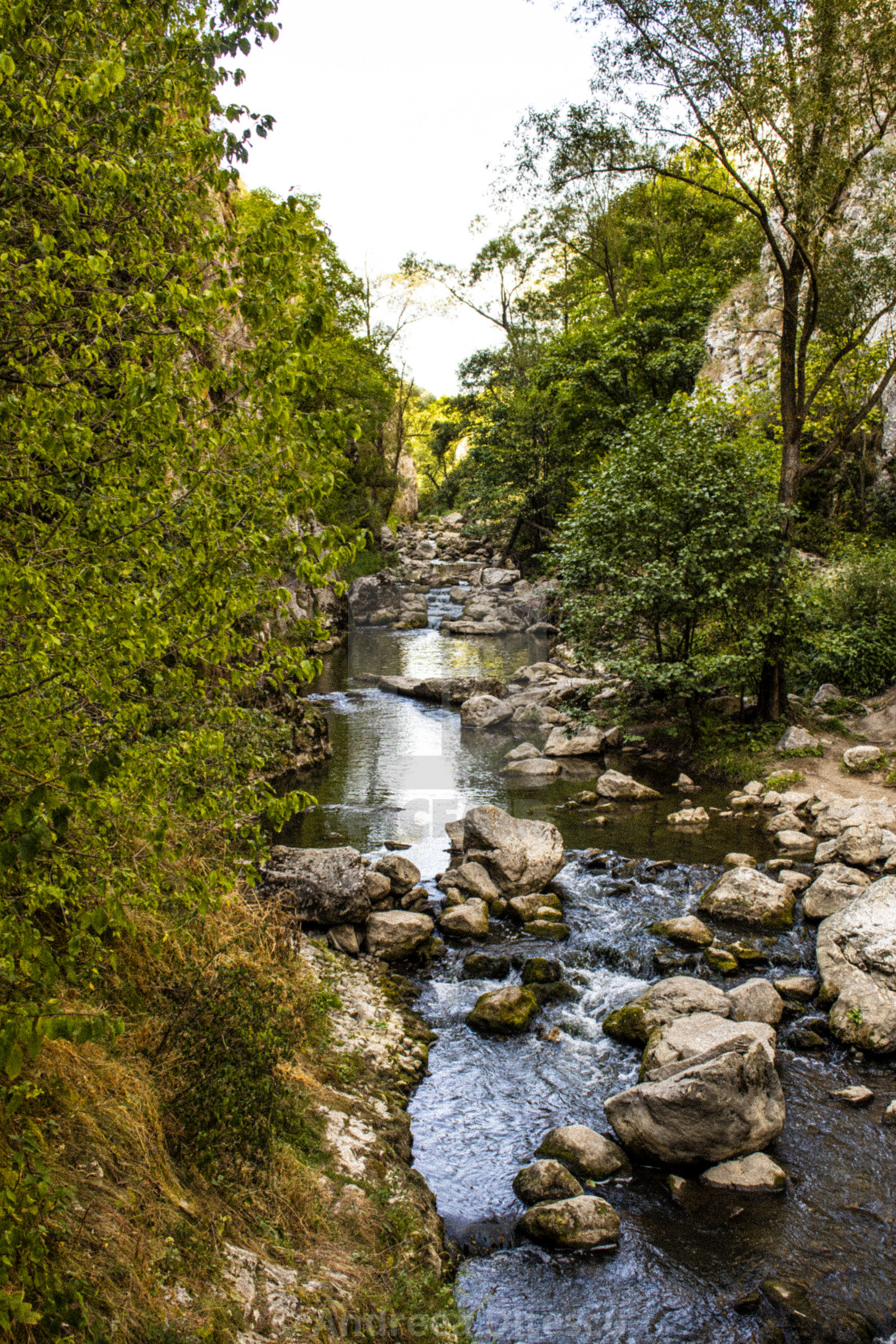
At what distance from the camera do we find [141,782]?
13.6 feet

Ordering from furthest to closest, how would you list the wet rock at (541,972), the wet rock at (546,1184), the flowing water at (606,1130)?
1. the wet rock at (541,972)
2. the wet rock at (546,1184)
3. the flowing water at (606,1130)

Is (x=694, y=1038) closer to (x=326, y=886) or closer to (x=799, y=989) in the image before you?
(x=799, y=989)

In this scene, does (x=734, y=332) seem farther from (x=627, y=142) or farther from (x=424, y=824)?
(x=424, y=824)

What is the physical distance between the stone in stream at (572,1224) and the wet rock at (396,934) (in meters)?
4.06

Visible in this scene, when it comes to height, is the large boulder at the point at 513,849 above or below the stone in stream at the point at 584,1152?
above

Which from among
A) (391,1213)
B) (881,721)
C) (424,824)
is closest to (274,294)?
(391,1213)

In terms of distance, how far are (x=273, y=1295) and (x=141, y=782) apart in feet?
9.48

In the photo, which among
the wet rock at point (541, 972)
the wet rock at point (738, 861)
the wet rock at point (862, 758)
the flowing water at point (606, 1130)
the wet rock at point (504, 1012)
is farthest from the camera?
the wet rock at point (862, 758)

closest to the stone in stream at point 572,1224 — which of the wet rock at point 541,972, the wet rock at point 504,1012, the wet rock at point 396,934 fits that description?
the wet rock at point 504,1012

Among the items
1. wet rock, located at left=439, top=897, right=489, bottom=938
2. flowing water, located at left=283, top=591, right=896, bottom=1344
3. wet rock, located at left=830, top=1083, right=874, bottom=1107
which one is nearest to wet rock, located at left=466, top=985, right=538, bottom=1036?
flowing water, located at left=283, top=591, right=896, bottom=1344

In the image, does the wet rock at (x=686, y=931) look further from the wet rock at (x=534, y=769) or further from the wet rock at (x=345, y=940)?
the wet rock at (x=534, y=769)

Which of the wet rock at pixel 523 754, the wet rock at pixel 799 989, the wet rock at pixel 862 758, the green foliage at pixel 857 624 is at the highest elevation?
the green foliage at pixel 857 624

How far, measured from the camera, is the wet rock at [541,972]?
9172 millimetres

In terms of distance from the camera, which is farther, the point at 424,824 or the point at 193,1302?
the point at 424,824
